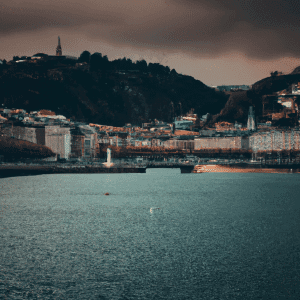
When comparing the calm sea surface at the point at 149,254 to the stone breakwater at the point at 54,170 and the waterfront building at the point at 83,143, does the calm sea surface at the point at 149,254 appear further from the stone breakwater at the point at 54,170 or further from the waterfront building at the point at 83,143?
the waterfront building at the point at 83,143

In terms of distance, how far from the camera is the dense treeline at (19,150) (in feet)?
316

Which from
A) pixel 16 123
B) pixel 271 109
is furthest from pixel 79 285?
pixel 271 109

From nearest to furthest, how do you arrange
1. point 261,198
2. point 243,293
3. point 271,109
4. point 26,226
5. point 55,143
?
point 243,293
point 26,226
point 261,198
point 55,143
point 271,109

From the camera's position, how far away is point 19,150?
320 ft

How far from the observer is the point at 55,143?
4414 inches

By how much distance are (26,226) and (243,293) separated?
513 inches

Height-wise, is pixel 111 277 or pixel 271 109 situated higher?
pixel 271 109

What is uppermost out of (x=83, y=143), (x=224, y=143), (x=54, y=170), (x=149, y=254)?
(x=83, y=143)

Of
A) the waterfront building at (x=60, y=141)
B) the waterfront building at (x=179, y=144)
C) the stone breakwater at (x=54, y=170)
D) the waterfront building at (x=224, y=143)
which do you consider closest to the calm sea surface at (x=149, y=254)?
the stone breakwater at (x=54, y=170)

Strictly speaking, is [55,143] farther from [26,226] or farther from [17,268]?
[17,268]

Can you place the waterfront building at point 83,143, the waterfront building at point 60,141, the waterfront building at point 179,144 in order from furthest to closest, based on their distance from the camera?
the waterfront building at point 179,144 → the waterfront building at point 83,143 → the waterfront building at point 60,141

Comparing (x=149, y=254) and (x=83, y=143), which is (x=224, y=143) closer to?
(x=83, y=143)

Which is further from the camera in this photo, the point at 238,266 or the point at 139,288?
the point at 238,266

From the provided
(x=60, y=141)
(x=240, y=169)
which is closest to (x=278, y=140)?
(x=240, y=169)
